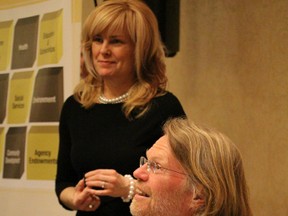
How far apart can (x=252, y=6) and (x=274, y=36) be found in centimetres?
20

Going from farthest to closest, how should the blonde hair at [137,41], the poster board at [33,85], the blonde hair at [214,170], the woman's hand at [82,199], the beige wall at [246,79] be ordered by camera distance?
the poster board at [33,85] < the beige wall at [246,79] < the blonde hair at [137,41] < the woman's hand at [82,199] < the blonde hair at [214,170]

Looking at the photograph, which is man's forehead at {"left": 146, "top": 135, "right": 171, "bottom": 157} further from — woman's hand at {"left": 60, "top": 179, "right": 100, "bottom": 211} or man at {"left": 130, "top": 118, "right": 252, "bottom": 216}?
woman's hand at {"left": 60, "top": 179, "right": 100, "bottom": 211}

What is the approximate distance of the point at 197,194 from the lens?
54.3 inches

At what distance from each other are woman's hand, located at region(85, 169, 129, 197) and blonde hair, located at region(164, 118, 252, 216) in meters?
0.41

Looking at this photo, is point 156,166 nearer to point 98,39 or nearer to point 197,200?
point 197,200

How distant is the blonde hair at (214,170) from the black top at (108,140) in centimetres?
54

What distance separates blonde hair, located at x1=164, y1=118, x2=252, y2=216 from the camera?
1.34m

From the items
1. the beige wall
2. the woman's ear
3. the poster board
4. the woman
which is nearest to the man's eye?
the woman's ear

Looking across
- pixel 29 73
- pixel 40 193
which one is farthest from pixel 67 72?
pixel 40 193

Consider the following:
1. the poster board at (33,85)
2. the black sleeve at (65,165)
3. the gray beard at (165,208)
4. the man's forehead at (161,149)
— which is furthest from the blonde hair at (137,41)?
the poster board at (33,85)

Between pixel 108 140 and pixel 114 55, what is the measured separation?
33 cm

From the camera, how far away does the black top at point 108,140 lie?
197 cm

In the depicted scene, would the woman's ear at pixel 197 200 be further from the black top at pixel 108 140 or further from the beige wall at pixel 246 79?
the beige wall at pixel 246 79

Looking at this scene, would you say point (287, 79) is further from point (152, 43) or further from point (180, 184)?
point (180, 184)
